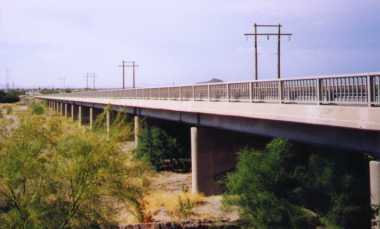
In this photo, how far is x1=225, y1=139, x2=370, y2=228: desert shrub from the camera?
46.3ft

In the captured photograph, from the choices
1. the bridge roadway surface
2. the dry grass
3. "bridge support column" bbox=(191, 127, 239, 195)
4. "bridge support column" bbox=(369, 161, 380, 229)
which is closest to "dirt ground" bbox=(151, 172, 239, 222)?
the dry grass

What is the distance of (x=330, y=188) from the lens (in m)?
14.3

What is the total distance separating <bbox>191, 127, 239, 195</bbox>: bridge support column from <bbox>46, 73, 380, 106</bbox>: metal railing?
224 centimetres

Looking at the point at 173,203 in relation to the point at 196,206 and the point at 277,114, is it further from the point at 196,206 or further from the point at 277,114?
the point at 277,114

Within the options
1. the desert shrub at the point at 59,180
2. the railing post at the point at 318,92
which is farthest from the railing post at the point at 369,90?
the desert shrub at the point at 59,180

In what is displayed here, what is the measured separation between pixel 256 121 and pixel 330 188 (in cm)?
527

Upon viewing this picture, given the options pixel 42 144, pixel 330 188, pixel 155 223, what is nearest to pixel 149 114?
pixel 155 223

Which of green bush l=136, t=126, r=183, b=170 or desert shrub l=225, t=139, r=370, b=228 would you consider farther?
green bush l=136, t=126, r=183, b=170

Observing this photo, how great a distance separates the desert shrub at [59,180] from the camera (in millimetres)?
14898

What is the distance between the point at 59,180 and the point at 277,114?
718 centimetres

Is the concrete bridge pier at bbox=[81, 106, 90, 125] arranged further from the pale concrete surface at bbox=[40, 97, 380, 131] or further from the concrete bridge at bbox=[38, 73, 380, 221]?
the pale concrete surface at bbox=[40, 97, 380, 131]

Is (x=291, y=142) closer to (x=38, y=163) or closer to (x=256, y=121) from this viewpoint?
(x=256, y=121)

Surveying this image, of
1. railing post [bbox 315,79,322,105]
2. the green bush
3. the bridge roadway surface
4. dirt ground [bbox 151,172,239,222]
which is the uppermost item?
railing post [bbox 315,79,322,105]

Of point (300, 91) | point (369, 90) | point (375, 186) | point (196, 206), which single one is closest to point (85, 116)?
point (196, 206)
